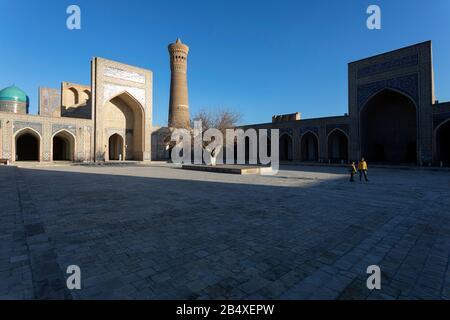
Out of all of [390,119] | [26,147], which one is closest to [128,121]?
[26,147]

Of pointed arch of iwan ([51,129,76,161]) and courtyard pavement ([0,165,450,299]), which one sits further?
pointed arch of iwan ([51,129,76,161])

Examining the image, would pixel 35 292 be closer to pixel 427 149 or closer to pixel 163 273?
pixel 163 273

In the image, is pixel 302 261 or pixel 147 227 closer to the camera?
pixel 302 261

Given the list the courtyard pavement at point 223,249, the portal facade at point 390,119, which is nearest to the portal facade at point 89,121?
the portal facade at point 390,119

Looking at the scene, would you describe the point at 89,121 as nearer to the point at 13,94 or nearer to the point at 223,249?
the point at 13,94

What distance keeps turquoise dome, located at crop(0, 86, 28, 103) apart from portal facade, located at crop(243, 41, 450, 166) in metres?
30.9

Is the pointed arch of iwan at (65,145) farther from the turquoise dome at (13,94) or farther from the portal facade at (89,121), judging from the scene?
the turquoise dome at (13,94)

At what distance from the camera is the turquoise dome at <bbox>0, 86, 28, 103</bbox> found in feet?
95.2

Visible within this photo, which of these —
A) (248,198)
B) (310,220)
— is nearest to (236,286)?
(310,220)

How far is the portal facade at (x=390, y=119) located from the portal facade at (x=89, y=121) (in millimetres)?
16402

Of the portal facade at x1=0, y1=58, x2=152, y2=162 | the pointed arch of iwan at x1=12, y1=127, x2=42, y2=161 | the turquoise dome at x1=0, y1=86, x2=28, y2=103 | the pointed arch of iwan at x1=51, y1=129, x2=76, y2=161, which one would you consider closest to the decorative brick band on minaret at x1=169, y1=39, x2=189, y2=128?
the portal facade at x1=0, y1=58, x2=152, y2=162

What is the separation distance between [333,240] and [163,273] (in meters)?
2.22

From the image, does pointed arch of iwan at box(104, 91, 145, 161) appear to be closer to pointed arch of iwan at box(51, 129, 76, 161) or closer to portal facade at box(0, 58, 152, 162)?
portal facade at box(0, 58, 152, 162)
